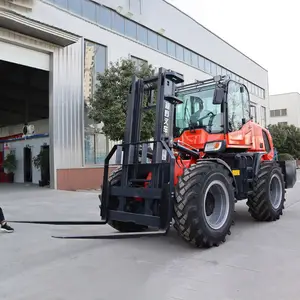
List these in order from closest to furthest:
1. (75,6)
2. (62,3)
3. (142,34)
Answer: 1. (62,3)
2. (75,6)
3. (142,34)

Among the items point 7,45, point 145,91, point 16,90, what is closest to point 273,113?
point 16,90

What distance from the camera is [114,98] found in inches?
592

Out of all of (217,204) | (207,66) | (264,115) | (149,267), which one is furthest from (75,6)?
(264,115)

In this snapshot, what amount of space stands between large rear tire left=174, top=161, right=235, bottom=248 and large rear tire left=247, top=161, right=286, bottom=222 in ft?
4.90

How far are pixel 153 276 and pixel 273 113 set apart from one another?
5685 cm

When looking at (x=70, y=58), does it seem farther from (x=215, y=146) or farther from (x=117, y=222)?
(x=117, y=222)

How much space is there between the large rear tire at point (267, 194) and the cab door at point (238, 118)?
0.69 meters

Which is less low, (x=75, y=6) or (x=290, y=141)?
(x=75, y=6)

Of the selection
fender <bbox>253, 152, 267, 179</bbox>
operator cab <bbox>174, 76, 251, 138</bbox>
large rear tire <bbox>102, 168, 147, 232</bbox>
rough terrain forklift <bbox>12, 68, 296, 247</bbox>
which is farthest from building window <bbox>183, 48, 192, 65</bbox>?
large rear tire <bbox>102, 168, 147, 232</bbox>

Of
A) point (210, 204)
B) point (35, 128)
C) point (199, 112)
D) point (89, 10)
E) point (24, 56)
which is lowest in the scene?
point (210, 204)

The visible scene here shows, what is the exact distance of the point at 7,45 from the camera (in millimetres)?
14156

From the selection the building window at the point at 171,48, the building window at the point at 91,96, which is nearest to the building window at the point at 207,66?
the building window at the point at 171,48

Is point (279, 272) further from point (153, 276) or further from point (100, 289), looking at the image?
point (100, 289)

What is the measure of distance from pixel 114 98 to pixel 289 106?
155 feet
